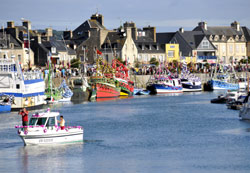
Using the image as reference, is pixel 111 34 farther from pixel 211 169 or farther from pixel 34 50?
pixel 211 169

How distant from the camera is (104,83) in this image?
350 ft

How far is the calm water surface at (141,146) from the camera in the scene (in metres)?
41.5

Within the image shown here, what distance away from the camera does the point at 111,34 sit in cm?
14200

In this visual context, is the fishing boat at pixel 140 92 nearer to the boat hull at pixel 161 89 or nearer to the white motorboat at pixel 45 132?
the boat hull at pixel 161 89

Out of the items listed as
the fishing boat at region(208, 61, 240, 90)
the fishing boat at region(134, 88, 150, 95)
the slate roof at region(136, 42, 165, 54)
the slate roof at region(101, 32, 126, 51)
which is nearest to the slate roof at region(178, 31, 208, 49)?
the slate roof at region(136, 42, 165, 54)

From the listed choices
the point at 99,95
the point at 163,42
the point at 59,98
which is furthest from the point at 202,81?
the point at 59,98

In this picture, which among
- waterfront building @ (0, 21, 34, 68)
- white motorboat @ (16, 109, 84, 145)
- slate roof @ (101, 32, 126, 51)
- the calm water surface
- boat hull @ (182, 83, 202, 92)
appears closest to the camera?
the calm water surface

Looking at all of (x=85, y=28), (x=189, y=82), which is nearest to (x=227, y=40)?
(x=189, y=82)

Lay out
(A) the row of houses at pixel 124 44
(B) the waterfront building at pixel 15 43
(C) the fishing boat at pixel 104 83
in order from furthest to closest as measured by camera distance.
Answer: (A) the row of houses at pixel 124 44 < (B) the waterfront building at pixel 15 43 < (C) the fishing boat at pixel 104 83

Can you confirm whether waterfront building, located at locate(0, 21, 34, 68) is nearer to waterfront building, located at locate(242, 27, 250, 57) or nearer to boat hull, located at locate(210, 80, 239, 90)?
boat hull, located at locate(210, 80, 239, 90)

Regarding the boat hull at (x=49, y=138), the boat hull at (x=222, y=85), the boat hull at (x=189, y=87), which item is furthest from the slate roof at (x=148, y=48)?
the boat hull at (x=49, y=138)

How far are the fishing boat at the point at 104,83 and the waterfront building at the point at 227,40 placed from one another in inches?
2389

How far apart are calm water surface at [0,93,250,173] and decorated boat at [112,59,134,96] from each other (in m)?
36.4

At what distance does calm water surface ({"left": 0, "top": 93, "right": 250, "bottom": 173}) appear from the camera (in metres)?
41.5
